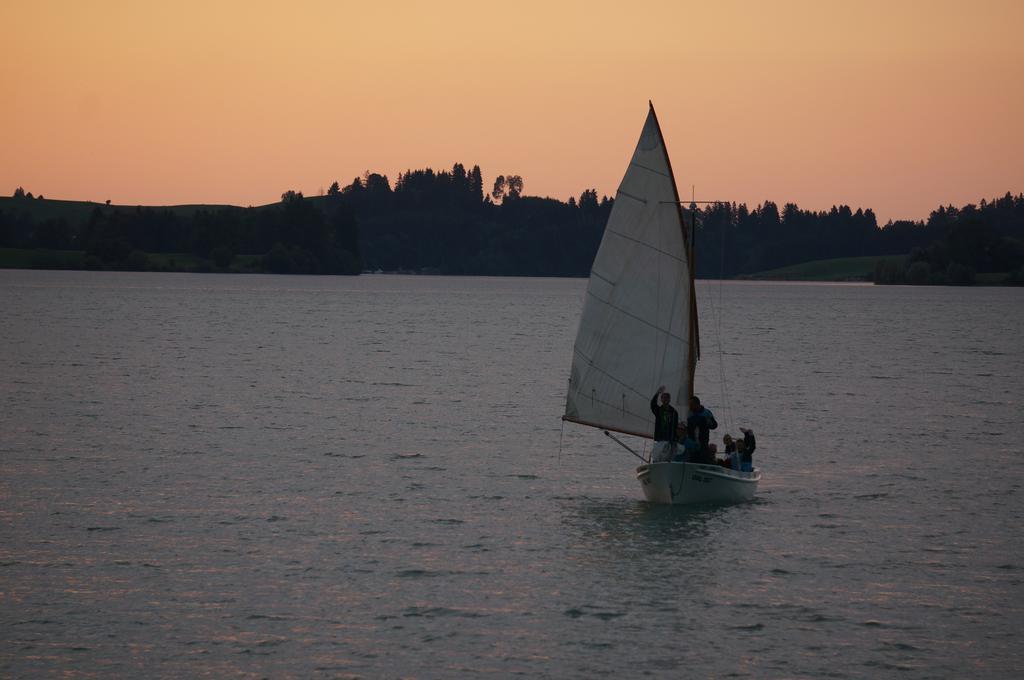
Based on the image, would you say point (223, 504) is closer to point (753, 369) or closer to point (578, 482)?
point (578, 482)

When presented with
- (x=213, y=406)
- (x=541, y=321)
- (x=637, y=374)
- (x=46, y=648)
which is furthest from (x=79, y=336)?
(x=46, y=648)

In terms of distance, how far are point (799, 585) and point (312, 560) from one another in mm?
11048

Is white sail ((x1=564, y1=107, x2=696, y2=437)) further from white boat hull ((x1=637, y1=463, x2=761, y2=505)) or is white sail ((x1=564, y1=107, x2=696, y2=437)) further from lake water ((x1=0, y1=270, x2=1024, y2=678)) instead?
lake water ((x1=0, y1=270, x2=1024, y2=678))

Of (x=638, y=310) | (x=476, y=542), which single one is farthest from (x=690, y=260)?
(x=476, y=542)

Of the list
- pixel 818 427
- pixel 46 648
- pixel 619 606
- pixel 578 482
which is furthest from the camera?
pixel 818 427

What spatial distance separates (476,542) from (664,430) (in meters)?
6.57

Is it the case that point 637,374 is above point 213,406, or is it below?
above

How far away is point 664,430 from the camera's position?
119 ft

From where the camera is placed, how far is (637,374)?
38031 millimetres

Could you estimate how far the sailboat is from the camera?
121 ft

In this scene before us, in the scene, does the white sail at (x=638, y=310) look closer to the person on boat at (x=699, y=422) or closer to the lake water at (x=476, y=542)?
the person on boat at (x=699, y=422)

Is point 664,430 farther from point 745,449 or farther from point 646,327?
point 646,327

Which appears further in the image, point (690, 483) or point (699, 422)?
point (690, 483)

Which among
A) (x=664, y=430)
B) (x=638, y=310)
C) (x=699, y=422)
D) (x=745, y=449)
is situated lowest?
(x=745, y=449)
